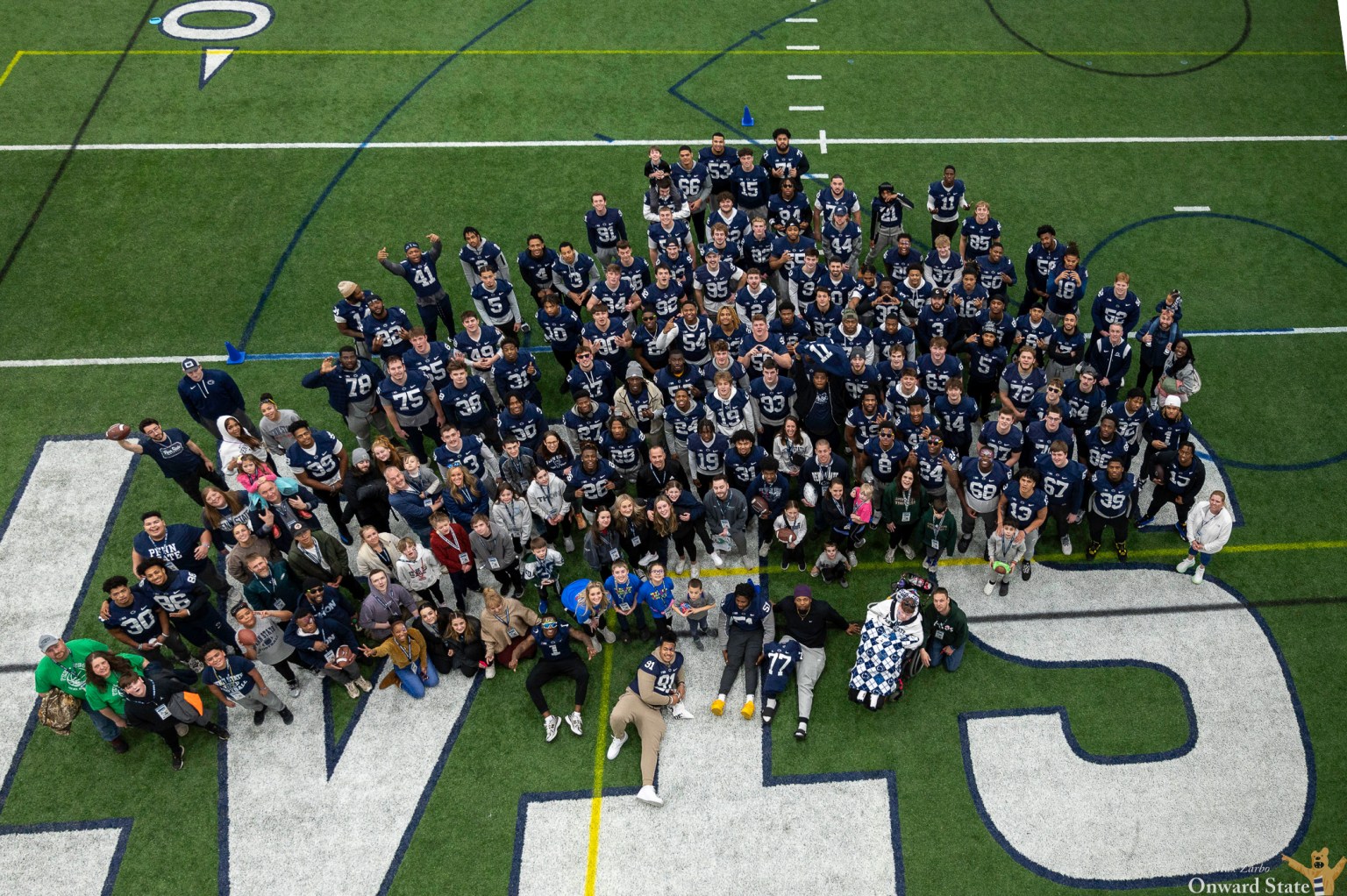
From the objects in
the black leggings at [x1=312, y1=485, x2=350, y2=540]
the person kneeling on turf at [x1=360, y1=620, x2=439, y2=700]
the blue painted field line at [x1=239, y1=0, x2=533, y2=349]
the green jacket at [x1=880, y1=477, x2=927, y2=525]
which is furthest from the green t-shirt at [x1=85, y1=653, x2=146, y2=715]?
the green jacket at [x1=880, y1=477, x2=927, y2=525]

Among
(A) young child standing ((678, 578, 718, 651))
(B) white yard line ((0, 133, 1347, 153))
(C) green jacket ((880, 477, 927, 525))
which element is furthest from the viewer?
(B) white yard line ((0, 133, 1347, 153))

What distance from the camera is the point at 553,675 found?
932cm

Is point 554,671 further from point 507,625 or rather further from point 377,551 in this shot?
point 377,551

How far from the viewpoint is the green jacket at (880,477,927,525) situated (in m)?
9.64

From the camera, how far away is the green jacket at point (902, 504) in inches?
380

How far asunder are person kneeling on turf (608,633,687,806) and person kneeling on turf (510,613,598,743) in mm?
390

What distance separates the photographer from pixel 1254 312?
13031 millimetres

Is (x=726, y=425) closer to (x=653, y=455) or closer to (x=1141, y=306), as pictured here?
(x=653, y=455)

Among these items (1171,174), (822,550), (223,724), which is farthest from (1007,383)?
(223,724)

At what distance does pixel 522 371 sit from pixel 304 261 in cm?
575

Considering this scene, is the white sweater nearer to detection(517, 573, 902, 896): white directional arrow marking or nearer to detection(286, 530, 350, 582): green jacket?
detection(517, 573, 902, 896): white directional arrow marking

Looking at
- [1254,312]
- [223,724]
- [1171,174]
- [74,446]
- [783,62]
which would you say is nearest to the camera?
[223,724]

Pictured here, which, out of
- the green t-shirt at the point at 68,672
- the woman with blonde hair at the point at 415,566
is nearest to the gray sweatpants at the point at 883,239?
the woman with blonde hair at the point at 415,566

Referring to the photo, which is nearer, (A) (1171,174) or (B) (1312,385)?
(B) (1312,385)
